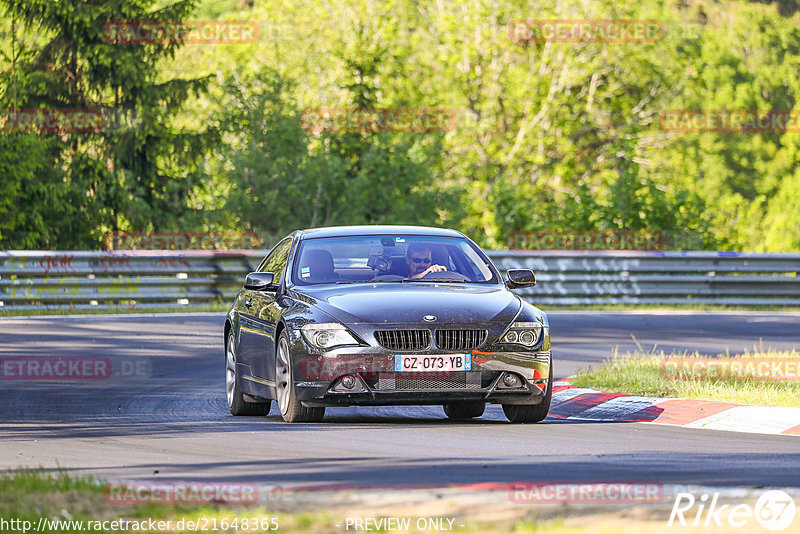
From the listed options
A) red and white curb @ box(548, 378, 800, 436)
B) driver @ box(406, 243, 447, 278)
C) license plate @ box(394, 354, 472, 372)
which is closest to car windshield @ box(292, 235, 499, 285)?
driver @ box(406, 243, 447, 278)

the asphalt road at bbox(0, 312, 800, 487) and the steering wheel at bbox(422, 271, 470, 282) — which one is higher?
the steering wheel at bbox(422, 271, 470, 282)

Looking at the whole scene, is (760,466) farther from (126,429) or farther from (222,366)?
(222,366)

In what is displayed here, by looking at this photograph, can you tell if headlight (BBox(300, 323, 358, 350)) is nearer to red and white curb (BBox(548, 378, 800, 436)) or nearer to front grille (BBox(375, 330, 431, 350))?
front grille (BBox(375, 330, 431, 350))

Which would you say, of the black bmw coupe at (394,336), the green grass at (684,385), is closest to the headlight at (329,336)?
the black bmw coupe at (394,336)

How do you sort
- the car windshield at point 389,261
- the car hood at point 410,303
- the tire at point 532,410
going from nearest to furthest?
the car hood at point 410,303 < the tire at point 532,410 < the car windshield at point 389,261

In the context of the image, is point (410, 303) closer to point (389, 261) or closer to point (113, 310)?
point (389, 261)

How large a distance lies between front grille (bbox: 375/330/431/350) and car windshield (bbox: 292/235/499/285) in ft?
3.53

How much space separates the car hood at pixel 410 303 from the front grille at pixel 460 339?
8 centimetres

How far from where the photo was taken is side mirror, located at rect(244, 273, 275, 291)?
37.9 feet

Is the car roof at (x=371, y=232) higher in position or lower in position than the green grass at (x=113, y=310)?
higher

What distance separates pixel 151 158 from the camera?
32719mm

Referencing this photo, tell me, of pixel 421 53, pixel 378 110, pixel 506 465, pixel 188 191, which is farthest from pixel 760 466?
pixel 421 53

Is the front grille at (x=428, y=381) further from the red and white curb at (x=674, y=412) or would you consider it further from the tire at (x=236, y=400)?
the tire at (x=236, y=400)

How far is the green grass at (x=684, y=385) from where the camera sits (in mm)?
11789
